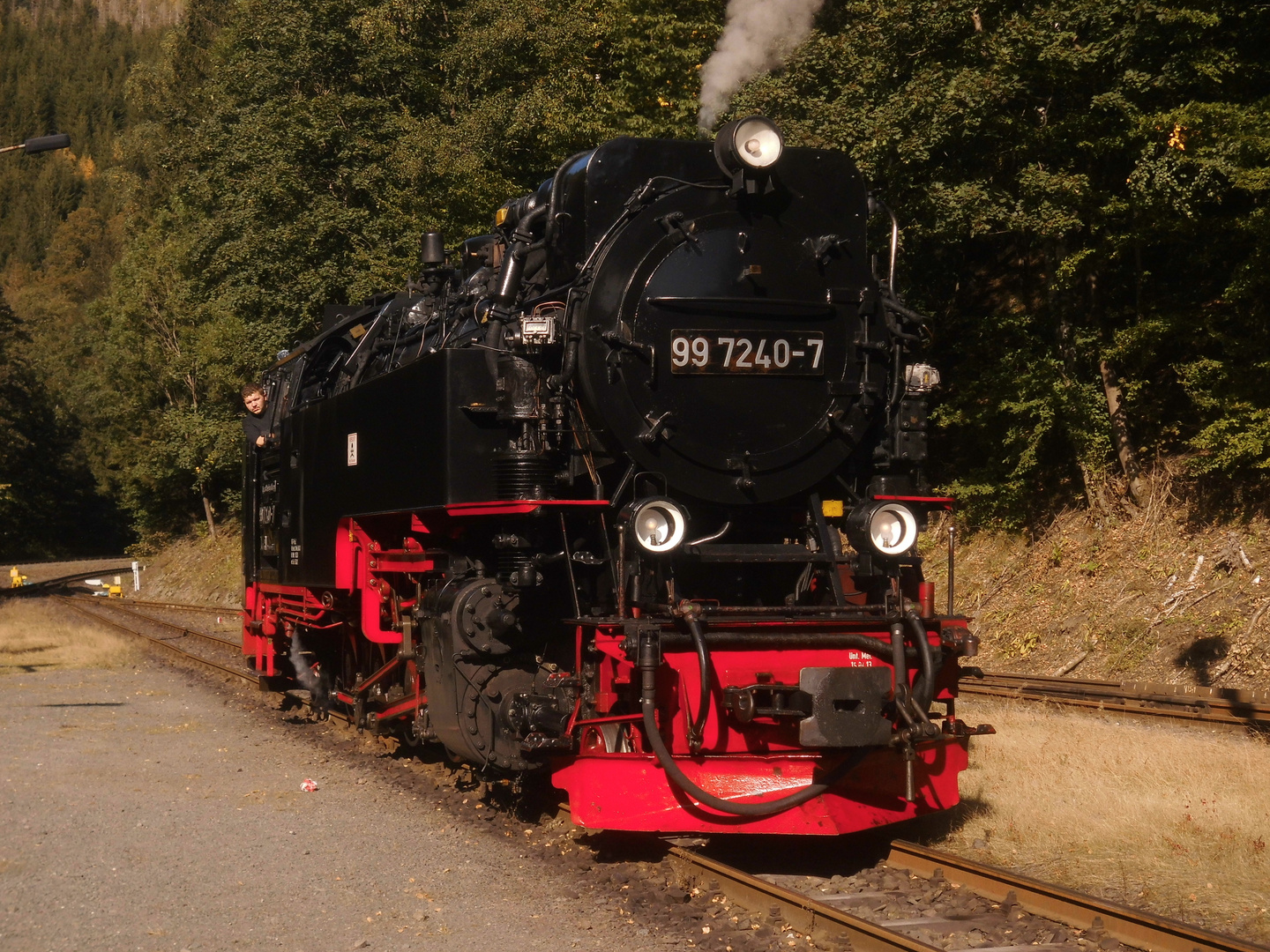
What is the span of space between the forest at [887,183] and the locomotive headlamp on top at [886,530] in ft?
21.1

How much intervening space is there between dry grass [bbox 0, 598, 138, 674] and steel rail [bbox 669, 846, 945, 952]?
12567 mm

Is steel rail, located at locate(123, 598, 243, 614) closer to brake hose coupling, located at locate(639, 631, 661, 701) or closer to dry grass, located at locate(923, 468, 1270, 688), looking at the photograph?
dry grass, located at locate(923, 468, 1270, 688)

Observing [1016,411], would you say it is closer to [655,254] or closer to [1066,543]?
[1066,543]

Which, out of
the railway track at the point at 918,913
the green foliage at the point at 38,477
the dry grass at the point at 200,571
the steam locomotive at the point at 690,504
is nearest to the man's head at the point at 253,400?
the steam locomotive at the point at 690,504

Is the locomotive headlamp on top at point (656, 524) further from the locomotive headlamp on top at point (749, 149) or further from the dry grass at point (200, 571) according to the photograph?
the dry grass at point (200, 571)

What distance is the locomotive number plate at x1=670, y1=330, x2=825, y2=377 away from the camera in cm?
619

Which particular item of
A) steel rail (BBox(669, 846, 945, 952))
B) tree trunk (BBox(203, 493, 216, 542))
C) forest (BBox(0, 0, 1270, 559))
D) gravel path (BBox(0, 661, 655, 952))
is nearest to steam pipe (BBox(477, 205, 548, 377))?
gravel path (BBox(0, 661, 655, 952))

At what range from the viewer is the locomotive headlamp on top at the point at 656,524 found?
19.2 feet

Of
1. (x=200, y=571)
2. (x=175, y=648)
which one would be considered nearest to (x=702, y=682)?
(x=175, y=648)

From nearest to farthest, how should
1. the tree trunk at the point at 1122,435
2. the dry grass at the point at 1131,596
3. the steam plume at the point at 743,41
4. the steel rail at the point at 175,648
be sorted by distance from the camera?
the steam plume at the point at 743,41 → the dry grass at the point at 1131,596 → the steel rail at the point at 175,648 → the tree trunk at the point at 1122,435

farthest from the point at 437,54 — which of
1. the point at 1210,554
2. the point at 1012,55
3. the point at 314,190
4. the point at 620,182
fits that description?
the point at 620,182

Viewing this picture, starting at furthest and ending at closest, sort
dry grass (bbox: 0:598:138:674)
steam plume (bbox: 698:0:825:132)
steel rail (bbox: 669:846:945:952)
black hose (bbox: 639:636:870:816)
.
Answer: dry grass (bbox: 0:598:138:674), steam plume (bbox: 698:0:825:132), black hose (bbox: 639:636:870:816), steel rail (bbox: 669:846:945:952)

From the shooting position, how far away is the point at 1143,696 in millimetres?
10508

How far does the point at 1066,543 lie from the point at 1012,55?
5601 mm
